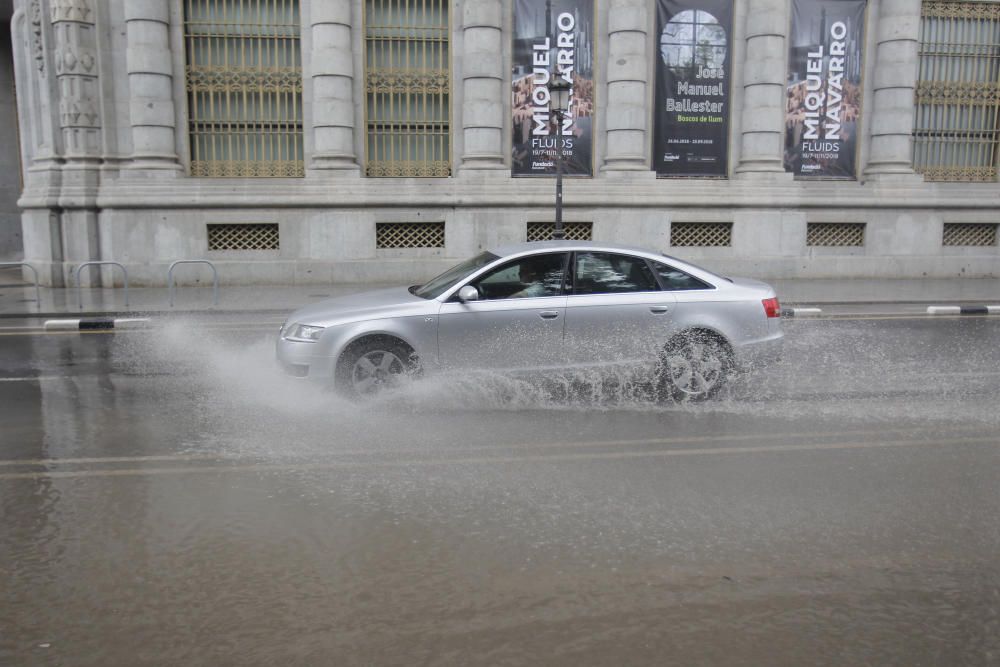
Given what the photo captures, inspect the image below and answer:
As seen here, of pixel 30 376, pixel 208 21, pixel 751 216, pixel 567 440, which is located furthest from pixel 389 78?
pixel 567 440

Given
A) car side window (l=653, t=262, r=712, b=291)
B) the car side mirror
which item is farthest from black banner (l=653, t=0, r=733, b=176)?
the car side mirror

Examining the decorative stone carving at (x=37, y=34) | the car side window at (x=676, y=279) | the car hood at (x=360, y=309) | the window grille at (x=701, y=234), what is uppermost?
the decorative stone carving at (x=37, y=34)

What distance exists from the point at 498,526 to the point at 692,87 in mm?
16426

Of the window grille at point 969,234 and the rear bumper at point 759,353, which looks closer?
the rear bumper at point 759,353

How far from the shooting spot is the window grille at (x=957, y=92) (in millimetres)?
20078

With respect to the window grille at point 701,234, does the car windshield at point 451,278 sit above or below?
below

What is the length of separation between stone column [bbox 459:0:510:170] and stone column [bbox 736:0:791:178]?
555 centimetres

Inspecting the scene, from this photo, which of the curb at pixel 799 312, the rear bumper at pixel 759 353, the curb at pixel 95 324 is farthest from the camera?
the curb at pixel 799 312

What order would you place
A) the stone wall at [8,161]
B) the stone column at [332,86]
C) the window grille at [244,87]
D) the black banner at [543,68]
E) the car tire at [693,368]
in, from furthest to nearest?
the stone wall at [8,161]
the black banner at [543,68]
the window grille at [244,87]
the stone column at [332,86]
the car tire at [693,368]

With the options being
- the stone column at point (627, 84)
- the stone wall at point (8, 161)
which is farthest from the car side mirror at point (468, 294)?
the stone wall at point (8, 161)

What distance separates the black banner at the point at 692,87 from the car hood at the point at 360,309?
12.7 meters

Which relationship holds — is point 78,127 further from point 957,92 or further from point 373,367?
point 957,92

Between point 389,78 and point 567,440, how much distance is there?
46.2 ft

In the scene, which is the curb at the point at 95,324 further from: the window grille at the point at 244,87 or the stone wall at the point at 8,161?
the stone wall at the point at 8,161
